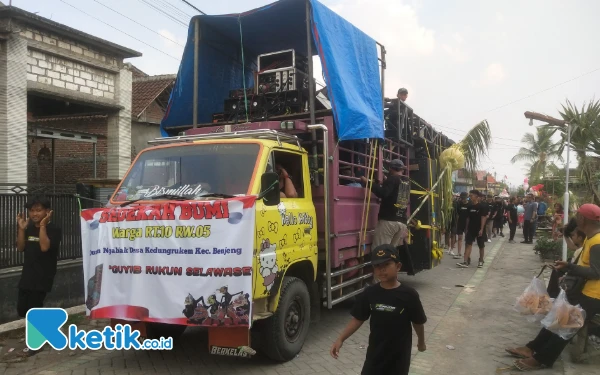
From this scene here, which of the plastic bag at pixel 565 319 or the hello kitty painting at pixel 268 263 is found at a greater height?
the hello kitty painting at pixel 268 263

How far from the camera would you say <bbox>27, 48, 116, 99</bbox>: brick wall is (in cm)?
971

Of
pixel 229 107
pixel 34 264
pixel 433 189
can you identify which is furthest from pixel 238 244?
pixel 433 189

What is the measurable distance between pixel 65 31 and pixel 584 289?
1056 cm

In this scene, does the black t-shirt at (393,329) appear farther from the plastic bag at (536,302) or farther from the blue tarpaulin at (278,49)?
the blue tarpaulin at (278,49)

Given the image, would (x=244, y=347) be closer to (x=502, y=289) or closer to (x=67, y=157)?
(x=502, y=289)

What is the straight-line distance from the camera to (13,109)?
29.9 ft

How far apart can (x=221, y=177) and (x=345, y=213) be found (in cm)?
187

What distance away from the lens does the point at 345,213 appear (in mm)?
5930

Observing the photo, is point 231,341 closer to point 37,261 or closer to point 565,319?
point 37,261

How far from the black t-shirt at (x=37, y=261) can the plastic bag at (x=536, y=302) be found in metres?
5.28

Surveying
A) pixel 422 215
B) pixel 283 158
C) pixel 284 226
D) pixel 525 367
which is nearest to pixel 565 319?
pixel 525 367

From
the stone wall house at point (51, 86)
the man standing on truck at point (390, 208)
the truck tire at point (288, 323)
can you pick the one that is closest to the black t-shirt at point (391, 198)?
the man standing on truck at point (390, 208)

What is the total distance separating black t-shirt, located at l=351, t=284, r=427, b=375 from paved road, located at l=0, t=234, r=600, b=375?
166 centimetres

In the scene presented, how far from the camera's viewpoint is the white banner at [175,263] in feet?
13.1
